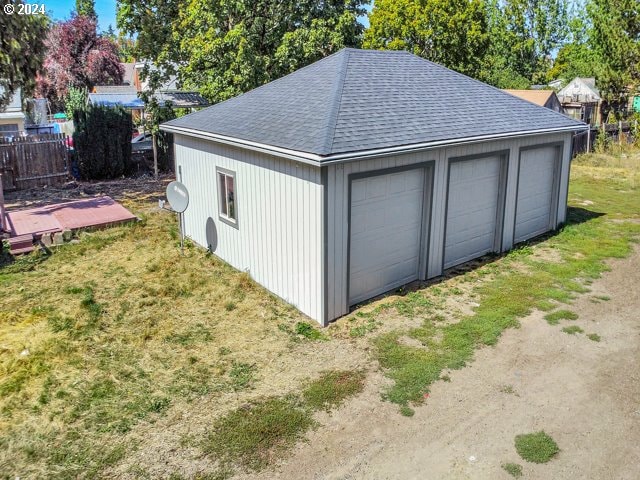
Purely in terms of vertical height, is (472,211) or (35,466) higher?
(472,211)

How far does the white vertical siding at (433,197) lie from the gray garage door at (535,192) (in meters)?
0.30

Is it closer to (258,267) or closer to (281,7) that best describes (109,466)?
(258,267)

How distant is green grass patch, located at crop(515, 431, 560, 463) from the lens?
17.4 ft

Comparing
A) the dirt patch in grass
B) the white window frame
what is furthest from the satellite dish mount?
the dirt patch in grass

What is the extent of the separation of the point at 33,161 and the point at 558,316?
1725 cm

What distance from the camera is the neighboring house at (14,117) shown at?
24.6 m

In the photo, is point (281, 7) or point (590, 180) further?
point (590, 180)

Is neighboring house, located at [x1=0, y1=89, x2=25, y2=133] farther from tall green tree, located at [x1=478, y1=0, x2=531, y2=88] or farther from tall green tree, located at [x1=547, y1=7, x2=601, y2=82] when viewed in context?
tall green tree, located at [x1=547, y1=7, x2=601, y2=82]

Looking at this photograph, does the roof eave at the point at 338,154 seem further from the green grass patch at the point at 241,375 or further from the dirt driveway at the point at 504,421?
the dirt driveway at the point at 504,421

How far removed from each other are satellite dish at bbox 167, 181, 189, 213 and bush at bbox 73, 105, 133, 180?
986 centimetres

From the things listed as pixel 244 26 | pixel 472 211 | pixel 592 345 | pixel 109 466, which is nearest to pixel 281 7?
pixel 244 26

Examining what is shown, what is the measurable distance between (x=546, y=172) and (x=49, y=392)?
11.2 m

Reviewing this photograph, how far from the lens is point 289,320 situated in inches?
328

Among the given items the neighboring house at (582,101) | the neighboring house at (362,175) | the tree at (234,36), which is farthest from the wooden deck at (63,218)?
the neighboring house at (582,101)
